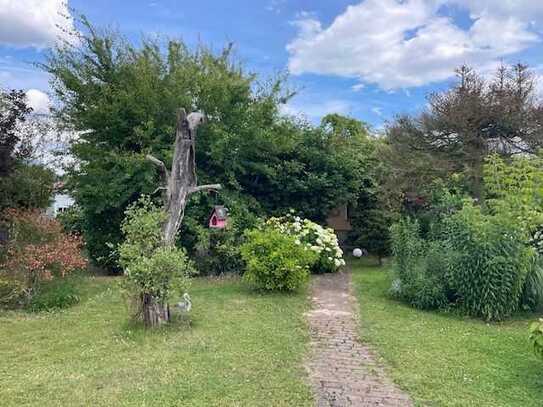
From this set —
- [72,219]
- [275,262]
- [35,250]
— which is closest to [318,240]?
[275,262]

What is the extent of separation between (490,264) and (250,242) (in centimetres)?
424

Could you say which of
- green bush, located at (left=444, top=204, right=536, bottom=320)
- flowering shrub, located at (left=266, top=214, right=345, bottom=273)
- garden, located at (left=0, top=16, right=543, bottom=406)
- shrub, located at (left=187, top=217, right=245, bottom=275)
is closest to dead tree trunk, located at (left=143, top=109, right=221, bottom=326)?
garden, located at (left=0, top=16, right=543, bottom=406)

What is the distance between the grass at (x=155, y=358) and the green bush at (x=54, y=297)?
33 centimetres

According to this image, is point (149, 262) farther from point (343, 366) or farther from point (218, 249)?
point (218, 249)

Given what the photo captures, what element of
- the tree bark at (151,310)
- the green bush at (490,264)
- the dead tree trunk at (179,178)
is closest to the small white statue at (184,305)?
the tree bark at (151,310)

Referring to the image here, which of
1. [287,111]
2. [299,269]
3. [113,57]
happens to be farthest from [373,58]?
[113,57]

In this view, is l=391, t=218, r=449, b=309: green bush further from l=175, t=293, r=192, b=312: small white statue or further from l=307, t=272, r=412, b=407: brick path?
l=175, t=293, r=192, b=312: small white statue

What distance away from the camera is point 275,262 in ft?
28.0

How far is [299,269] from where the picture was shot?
28.4ft

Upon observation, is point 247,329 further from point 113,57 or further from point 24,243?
point 113,57

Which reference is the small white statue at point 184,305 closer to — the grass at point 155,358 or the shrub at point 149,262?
the grass at point 155,358

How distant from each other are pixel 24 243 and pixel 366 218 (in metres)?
8.44

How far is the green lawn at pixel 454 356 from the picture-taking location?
4184mm

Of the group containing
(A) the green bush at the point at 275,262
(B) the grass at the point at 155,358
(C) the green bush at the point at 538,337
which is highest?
(A) the green bush at the point at 275,262
